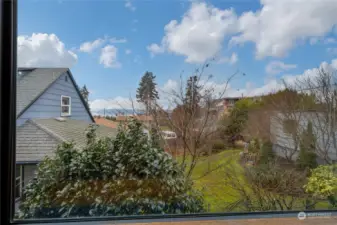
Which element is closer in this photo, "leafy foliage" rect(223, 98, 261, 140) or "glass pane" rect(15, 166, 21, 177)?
"glass pane" rect(15, 166, 21, 177)

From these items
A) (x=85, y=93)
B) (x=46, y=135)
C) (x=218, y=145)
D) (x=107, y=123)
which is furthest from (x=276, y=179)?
(x=46, y=135)

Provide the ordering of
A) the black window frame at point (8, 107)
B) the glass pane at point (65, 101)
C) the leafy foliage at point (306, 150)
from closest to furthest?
the black window frame at point (8, 107) < the glass pane at point (65, 101) < the leafy foliage at point (306, 150)

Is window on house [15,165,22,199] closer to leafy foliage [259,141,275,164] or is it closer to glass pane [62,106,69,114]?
glass pane [62,106,69,114]

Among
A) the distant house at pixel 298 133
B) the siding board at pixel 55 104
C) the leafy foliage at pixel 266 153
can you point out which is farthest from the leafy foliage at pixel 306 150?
the siding board at pixel 55 104

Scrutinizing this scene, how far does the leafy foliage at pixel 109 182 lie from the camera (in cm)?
121

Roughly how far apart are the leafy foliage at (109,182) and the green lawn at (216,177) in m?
0.09

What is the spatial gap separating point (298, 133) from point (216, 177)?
23.1 inches

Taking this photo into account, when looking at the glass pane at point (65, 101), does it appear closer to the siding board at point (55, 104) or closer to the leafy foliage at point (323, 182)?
the siding board at point (55, 104)

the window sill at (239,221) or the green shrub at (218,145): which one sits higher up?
Result: the green shrub at (218,145)

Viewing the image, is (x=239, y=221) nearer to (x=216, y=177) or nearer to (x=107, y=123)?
(x=216, y=177)

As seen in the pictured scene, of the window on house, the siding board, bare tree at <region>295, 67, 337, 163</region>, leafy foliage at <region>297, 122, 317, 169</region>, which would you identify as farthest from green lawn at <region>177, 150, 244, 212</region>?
the window on house

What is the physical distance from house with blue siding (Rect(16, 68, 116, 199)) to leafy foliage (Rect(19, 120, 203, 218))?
0.15 ft

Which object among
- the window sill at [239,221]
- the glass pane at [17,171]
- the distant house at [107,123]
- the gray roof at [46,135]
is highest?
the distant house at [107,123]

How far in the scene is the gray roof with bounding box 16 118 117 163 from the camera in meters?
1.18
